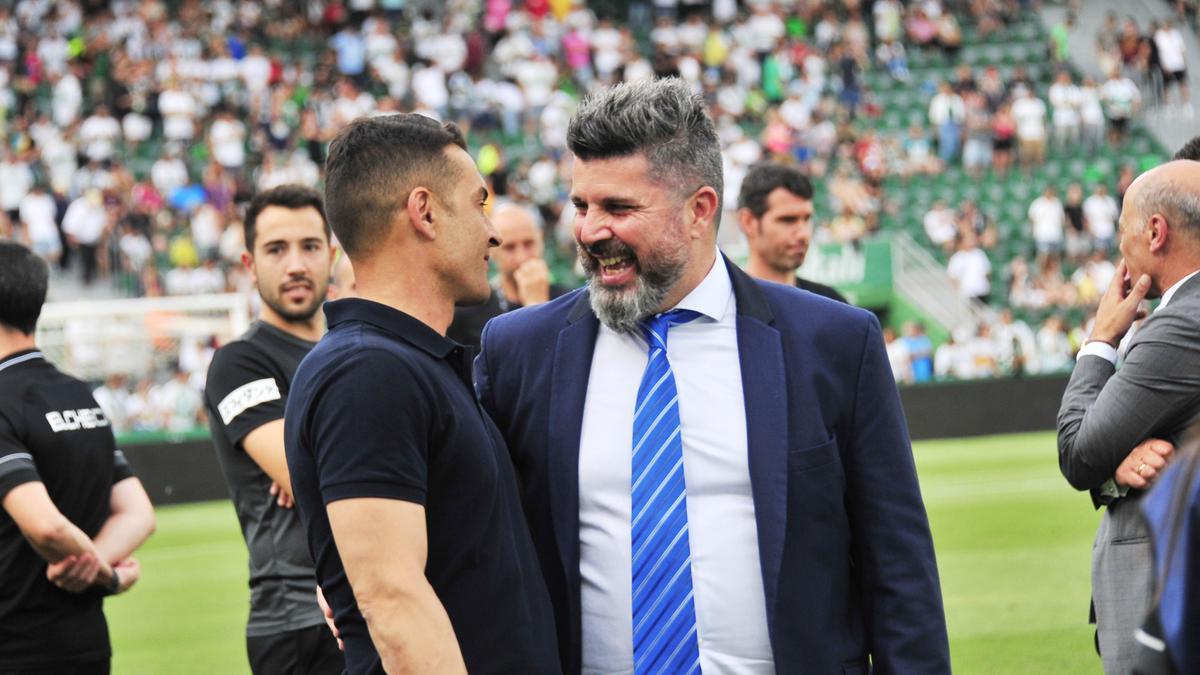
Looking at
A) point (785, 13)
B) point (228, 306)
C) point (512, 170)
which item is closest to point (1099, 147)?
point (785, 13)

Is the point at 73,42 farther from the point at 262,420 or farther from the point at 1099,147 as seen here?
the point at 262,420

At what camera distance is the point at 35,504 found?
443 centimetres

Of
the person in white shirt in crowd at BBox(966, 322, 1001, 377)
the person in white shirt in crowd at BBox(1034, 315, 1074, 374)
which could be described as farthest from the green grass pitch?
the person in white shirt in crowd at BBox(1034, 315, 1074, 374)

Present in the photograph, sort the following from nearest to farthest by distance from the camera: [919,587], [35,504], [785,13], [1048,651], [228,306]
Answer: [919,587] → [35,504] → [1048,651] → [228,306] → [785,13]

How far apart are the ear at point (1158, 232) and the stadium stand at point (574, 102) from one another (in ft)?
60.3

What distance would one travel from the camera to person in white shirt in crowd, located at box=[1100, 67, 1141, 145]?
102ft

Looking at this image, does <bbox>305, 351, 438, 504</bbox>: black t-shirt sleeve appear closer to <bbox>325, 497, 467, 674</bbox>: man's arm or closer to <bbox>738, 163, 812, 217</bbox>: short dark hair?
<bbox>325, 497, 467, 674</bbox>: man's arm

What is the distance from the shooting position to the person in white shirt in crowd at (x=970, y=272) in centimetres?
2642

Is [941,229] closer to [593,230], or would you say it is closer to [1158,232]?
[1158,232]

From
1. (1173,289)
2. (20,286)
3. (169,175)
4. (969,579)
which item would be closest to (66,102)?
(169,175)

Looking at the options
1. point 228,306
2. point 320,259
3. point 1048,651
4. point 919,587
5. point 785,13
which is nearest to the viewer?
point 919,587

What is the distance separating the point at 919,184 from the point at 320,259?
2571 centimetres

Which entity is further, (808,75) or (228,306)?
(808,75)

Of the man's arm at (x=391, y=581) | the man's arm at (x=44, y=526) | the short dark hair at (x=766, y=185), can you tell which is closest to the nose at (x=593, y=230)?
the man's arm at (x=391, y=581)
